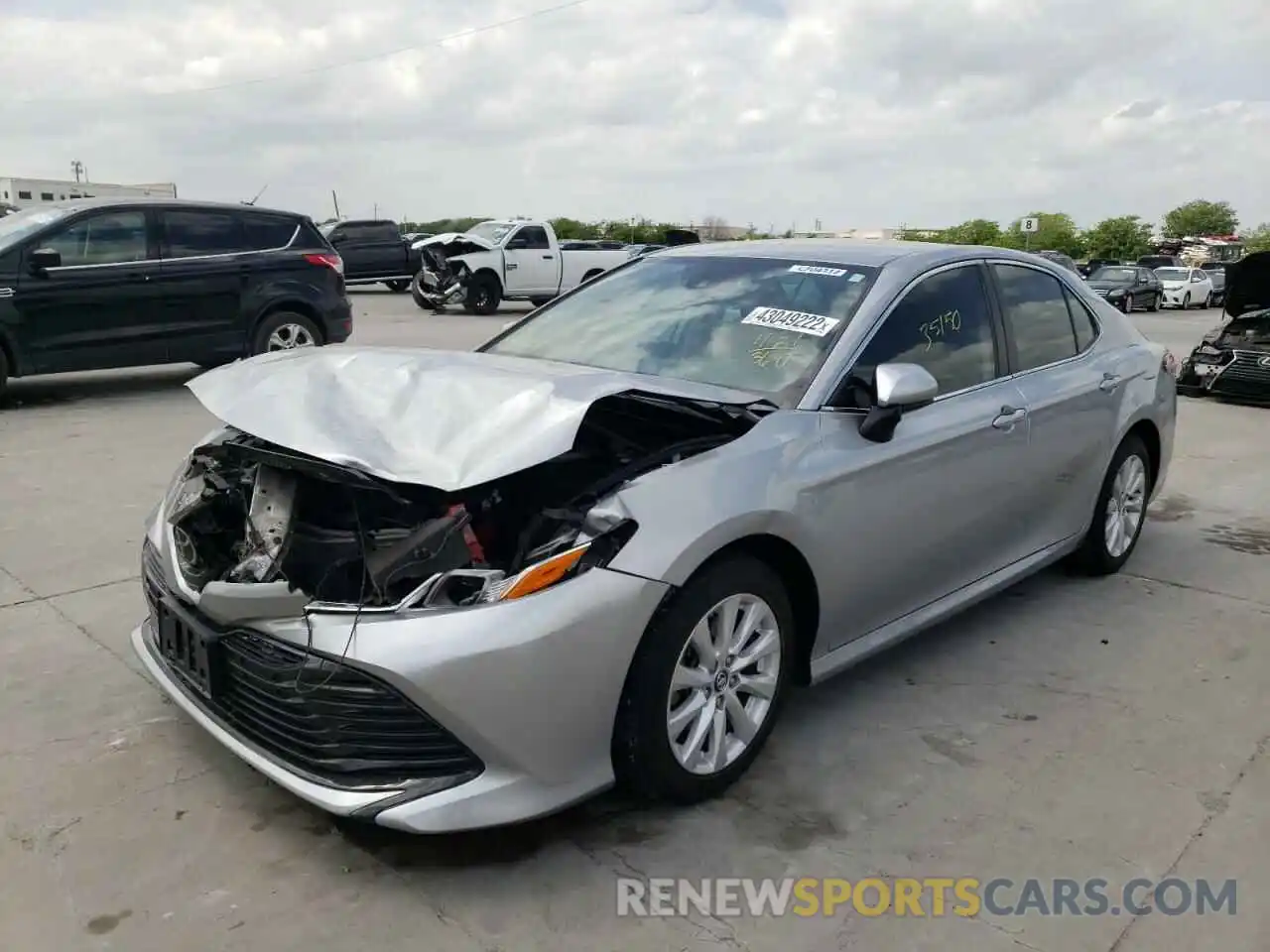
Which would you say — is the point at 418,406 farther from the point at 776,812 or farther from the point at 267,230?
the point at 267,230

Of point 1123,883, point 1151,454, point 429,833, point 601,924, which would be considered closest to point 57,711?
point 429,833

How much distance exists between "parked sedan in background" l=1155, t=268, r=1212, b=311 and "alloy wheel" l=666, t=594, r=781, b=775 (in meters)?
34.0

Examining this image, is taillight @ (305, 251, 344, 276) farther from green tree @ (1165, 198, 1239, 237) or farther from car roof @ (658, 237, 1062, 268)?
green tree @ (1165, 198, 1239, 237)

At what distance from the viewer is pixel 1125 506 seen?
203 inches

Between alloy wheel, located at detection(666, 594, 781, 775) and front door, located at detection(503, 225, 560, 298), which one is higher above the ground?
front door, located at detection(503, 225, 560, 298)

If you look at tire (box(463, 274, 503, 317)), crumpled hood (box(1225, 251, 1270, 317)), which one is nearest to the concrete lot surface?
crumpled hood (box(1225, 251, 1270, 317))

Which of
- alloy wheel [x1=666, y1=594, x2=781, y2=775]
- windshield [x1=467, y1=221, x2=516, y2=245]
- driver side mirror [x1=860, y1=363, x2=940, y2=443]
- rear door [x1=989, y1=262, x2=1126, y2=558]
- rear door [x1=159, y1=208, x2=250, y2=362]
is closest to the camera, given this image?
alloy wheel [x1=666, y1=594, x2=781, y2=775]

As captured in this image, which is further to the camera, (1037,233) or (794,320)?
(1037,233)

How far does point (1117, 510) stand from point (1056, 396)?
1.03 m

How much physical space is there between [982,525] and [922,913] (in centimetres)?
176

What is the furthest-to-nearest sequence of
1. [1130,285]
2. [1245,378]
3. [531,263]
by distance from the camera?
1. [1130,285]
2. [531,263]
3. [1245,378]

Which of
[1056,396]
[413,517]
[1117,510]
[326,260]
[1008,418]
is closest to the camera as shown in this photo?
[413,517]

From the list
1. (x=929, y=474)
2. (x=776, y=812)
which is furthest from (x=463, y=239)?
(x=776, y=812)

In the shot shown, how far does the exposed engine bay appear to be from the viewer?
270 cm
